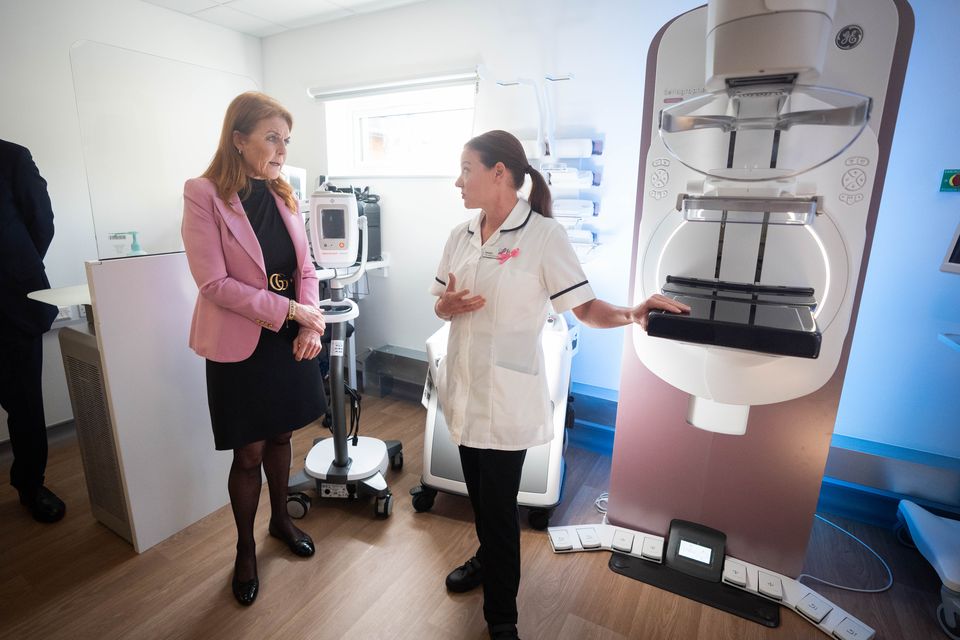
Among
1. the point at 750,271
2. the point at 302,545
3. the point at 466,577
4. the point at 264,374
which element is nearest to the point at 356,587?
the point at 302,545

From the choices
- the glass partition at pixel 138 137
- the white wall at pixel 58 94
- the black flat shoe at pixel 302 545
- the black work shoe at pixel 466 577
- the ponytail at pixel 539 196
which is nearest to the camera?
the ponytail at pixel 539 196

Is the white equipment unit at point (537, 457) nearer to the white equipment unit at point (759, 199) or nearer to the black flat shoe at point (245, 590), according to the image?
the white equipment unit at point (759, 199)

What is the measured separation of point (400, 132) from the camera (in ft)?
11.6

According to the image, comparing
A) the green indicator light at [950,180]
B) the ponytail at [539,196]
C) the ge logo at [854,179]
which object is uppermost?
the green indicator light at [950,180]

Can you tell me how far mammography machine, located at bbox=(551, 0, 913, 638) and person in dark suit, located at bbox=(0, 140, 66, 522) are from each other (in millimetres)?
2361

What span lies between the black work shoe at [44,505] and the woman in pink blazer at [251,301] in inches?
38.8

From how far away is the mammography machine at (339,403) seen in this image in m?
1.95

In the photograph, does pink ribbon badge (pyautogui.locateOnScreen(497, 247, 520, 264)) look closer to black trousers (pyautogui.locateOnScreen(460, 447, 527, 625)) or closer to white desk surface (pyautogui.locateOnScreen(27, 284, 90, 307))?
black trousers (pyautogui.locateOnScreen(460, 447, 527, 625))

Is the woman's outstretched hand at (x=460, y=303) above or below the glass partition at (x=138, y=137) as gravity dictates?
below

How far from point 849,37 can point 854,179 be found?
38 centimetres

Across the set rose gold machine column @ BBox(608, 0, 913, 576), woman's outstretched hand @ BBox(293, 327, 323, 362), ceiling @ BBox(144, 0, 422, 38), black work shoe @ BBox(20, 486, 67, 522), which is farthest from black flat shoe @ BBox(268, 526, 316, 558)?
ceiling @ BBox(144, 0, 422, 38)

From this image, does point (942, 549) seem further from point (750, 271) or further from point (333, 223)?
point (333, 223)

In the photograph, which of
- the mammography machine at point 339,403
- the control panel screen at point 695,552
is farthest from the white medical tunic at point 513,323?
the control panel screen at point 695,552

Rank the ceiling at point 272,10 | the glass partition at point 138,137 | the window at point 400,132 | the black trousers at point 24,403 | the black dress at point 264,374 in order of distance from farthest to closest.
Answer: the window at point 400,132 → the ceiling at point 272,10 → the glass partition at point 138,137 → the black trousers at point 24,403 → the black dress at point 264,374
